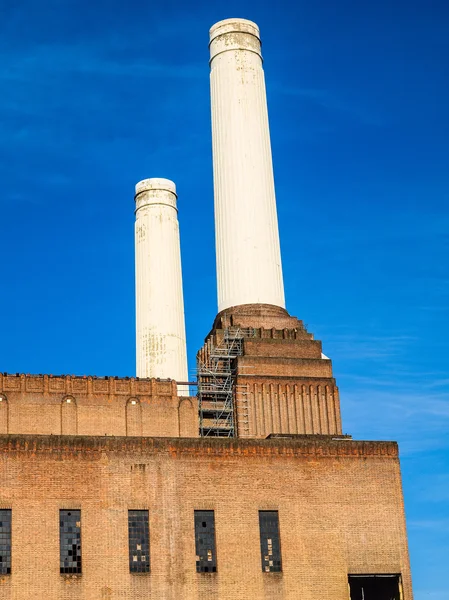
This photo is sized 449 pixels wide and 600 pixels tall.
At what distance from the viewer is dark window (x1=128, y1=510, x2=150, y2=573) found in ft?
133

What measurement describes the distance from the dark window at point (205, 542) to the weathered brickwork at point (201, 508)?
0.75 feet

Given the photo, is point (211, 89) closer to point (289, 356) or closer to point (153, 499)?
point (289, 356)

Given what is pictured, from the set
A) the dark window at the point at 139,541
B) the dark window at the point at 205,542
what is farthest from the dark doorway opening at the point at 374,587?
the dark window at the point at 139,541

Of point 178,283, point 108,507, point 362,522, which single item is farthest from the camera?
point 178,283

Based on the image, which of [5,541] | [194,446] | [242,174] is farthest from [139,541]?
[242,174]

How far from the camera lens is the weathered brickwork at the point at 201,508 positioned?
39.7 meters

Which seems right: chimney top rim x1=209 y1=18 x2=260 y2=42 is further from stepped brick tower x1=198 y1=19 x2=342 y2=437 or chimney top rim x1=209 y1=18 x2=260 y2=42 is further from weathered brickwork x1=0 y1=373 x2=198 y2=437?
weathered brickwork x1=0 y1=373 x2=198 y2=437

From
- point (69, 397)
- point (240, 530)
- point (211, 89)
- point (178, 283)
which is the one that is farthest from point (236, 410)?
point (178, 283)

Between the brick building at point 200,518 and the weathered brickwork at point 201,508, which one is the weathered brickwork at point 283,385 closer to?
the brick building at point 200,518

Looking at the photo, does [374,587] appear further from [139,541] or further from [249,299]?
[249,299]

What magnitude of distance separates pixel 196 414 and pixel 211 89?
2061 cm

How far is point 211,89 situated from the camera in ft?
208

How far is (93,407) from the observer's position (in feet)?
170

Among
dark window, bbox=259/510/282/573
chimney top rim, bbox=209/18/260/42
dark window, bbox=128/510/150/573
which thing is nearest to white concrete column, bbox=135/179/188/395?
chimney top rim, bbox=209/18/260/42
